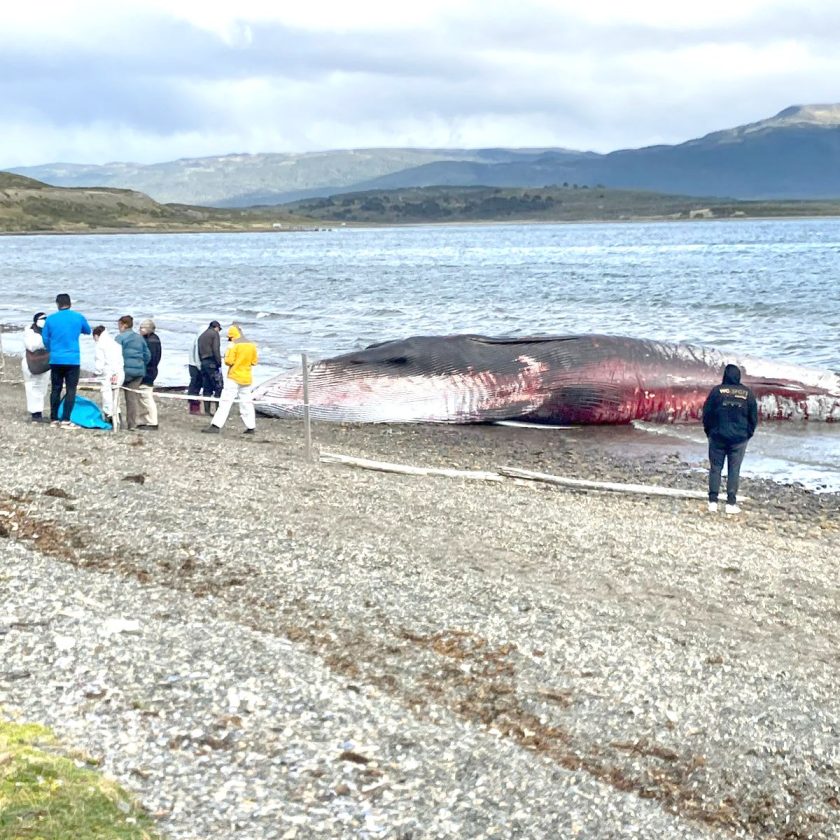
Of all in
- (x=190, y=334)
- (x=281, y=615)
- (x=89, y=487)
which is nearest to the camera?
(x=281, y=615)

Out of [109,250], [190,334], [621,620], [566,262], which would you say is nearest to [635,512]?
Answer: [621,620]

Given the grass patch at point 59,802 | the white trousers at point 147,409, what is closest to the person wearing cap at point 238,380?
the white trousers at point 147,409

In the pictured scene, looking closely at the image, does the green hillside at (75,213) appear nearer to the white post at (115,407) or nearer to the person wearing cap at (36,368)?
the person wearing cap at (36,368)

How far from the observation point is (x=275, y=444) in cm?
1575

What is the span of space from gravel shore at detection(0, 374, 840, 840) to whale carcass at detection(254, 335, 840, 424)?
22.6 ft

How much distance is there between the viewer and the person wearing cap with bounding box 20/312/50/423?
15.4 m

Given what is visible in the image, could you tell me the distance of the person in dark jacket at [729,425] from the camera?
12.5 metres

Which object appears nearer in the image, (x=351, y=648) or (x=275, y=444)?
(x=351, y=648)

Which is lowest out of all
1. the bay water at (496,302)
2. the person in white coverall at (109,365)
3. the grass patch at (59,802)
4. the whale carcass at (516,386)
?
the bay water at (496,302)

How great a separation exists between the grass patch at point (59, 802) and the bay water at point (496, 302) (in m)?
12.1

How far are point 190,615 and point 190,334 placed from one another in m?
28.8

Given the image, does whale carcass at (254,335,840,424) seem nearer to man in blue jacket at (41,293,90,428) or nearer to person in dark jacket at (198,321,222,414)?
person in dark jacket at (198,321,222,414)

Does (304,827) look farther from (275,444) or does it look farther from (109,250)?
(109,250)

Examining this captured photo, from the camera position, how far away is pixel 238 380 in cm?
1622
